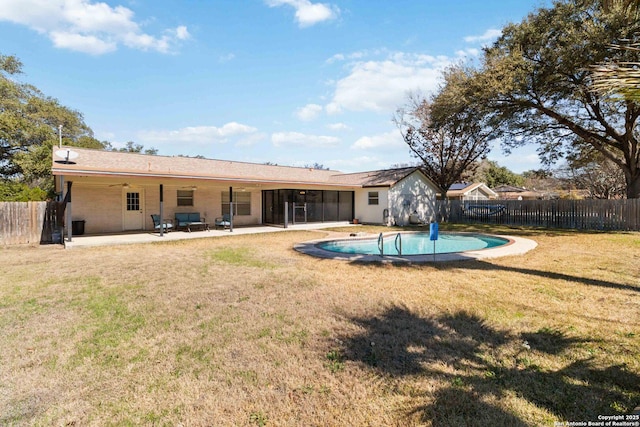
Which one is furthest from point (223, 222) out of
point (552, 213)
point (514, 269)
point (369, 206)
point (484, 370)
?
point (552, 213)

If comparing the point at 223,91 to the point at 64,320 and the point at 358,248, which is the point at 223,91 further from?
the point at 64,320

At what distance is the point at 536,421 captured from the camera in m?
2.35

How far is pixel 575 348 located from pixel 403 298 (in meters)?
2.28

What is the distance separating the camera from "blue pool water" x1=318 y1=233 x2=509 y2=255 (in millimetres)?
11617

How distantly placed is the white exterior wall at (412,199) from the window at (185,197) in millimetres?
11775

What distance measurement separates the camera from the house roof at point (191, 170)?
12825mm

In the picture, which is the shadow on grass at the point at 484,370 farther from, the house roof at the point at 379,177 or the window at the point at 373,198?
the window at the point at 373,198

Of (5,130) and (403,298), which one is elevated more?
(5,130)

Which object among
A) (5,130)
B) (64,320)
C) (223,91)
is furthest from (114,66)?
(64,320)

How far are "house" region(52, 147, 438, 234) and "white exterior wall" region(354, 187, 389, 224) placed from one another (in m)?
0.06

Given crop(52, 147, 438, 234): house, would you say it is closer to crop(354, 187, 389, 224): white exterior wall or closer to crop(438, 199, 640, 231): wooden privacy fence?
crop(354, 187, 389, 224): white exterior wall

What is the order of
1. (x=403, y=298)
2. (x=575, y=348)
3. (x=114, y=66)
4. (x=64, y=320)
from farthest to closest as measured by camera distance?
(x=114, y=66) → (x=403, y=298) → (x=64, y=320) → (x=575, y=348)

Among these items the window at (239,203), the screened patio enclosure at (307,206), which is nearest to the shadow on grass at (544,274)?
the screened patio enclosure at (307,206)

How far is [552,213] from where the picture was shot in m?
17.9
